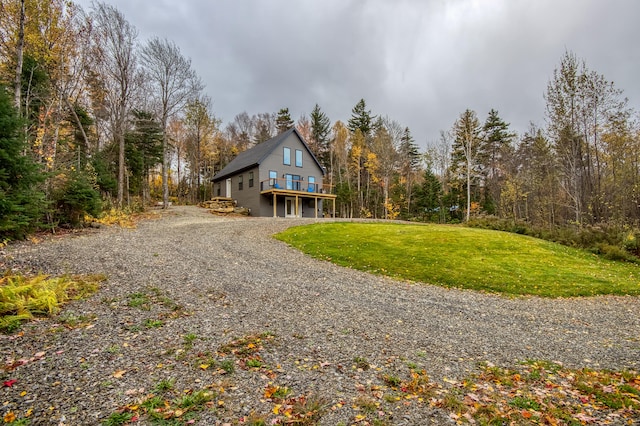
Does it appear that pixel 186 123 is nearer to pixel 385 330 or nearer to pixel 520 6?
pixel 520 6

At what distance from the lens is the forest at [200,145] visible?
11.3 meters

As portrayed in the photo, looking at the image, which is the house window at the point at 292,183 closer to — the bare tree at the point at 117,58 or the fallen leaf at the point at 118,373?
the bare tree at the point at 117,58

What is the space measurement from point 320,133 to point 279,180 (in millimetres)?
17519

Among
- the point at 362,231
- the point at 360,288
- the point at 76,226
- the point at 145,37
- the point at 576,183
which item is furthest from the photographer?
the point at 145,37

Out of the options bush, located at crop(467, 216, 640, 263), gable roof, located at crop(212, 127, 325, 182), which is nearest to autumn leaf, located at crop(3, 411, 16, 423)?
bush, located at crop(467, 216, 640, 263)

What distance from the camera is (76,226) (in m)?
11.6

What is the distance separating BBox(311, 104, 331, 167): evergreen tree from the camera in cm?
3991

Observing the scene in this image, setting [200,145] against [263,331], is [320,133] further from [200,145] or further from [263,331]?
[263,331]

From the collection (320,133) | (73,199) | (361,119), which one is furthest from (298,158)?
(73,199)

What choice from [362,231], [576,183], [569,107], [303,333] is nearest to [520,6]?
[569,107]

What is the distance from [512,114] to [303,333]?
39835mm

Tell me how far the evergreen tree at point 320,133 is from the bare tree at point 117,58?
2384 centimetres

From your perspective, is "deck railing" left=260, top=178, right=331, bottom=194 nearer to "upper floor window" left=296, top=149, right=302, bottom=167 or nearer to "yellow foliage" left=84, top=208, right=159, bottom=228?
"upper floor window" left=296, top=149, right=302, bottom=167

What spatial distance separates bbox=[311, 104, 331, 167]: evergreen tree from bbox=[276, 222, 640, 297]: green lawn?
2624 cm
